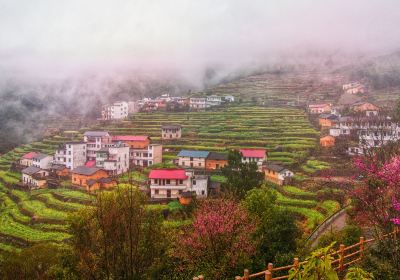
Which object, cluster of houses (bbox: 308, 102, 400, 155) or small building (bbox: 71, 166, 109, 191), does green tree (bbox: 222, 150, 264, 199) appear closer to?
cluster of houses (bbox: 308, 102, 400, 155)

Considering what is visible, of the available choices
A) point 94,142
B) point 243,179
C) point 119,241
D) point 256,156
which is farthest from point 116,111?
point 119,241

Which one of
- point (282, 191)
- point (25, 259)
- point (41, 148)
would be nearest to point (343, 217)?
point (282, 191)

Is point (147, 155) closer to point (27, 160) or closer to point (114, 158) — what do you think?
point (114, 158)

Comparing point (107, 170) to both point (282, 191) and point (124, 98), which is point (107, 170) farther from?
point (124, 98)

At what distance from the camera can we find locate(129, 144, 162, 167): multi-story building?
5425 cm

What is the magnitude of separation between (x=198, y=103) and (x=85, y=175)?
40.2m

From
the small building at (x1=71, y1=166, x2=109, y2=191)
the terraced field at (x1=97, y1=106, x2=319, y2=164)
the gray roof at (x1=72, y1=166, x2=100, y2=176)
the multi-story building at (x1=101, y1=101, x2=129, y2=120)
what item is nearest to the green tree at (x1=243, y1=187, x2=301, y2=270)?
the terraced field at (x1=97, y1=106, x2=319, y2=164)

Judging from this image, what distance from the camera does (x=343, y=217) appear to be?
29.5 m

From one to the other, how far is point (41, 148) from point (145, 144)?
67.7ft

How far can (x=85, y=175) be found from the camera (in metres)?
47.9

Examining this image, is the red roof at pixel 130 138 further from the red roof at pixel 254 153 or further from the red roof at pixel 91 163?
the red roof at pixel 254 153

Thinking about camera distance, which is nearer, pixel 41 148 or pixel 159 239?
pixel 159 239

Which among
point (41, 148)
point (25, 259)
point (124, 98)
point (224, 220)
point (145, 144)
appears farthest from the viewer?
point (124, 98)

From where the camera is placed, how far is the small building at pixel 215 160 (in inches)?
1940
